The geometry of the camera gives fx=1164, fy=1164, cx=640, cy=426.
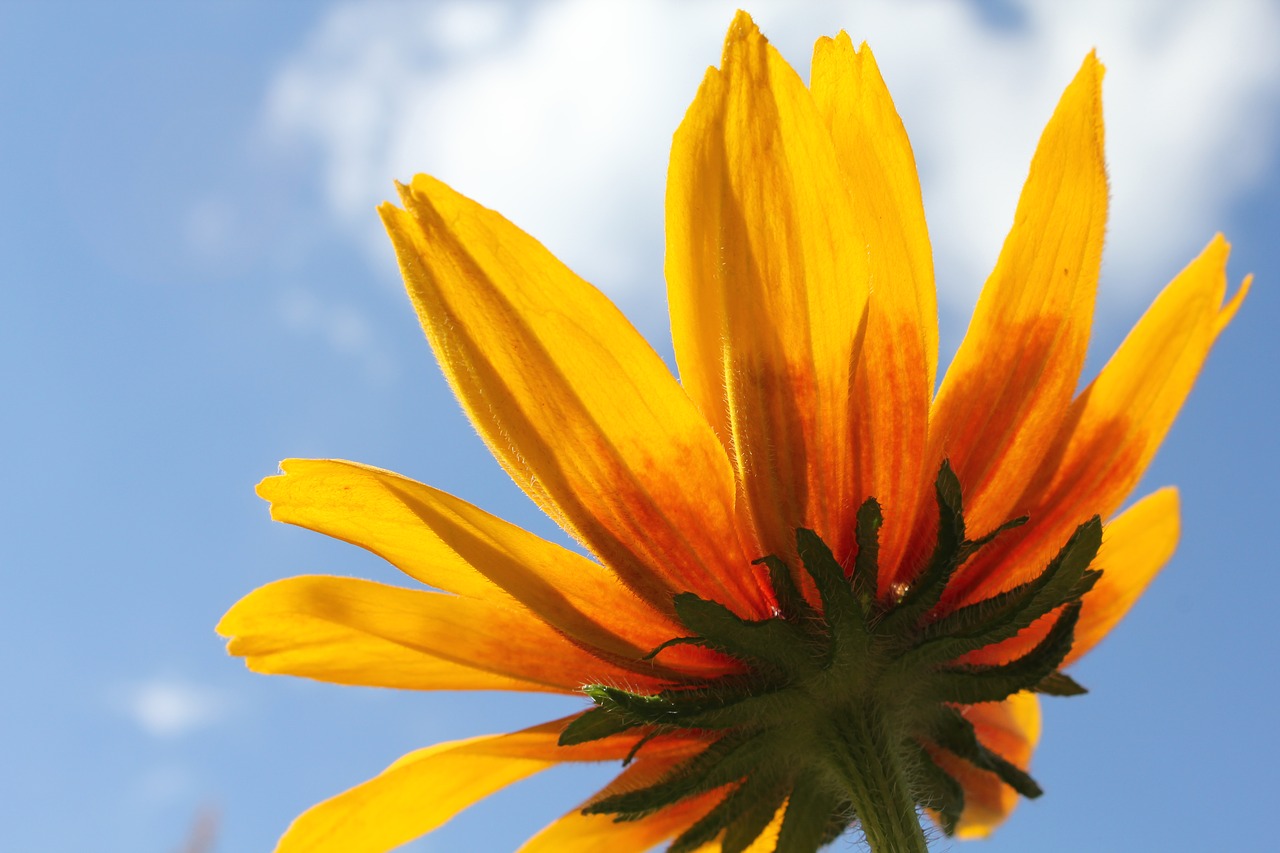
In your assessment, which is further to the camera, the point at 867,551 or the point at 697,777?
the point at 697,777

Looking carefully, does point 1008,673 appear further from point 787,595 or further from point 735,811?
point 735,811

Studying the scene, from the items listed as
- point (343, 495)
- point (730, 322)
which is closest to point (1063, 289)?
point (730, 322)

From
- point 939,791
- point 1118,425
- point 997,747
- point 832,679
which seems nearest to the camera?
point 832,679

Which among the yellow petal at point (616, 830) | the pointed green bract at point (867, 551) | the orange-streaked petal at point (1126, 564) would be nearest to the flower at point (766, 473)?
the pointed green bract at point (867, 551)

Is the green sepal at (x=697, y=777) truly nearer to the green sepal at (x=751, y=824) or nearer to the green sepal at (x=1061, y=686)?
the green sepal at (x=751, y=824)

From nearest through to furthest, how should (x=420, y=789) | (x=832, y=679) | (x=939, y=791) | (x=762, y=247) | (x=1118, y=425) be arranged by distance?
(x=762, y=247) < (x=832, y=679) < (x=1118, y=425) < (x=420, y=789) < (x=939, y=791)

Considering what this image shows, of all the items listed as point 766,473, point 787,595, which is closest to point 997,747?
point 787,595

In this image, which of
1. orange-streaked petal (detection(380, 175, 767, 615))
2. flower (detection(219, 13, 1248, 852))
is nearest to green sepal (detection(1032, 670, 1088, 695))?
flower (detection(219, 13, 1248, 852))

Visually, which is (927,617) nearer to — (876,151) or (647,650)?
(647,650)
